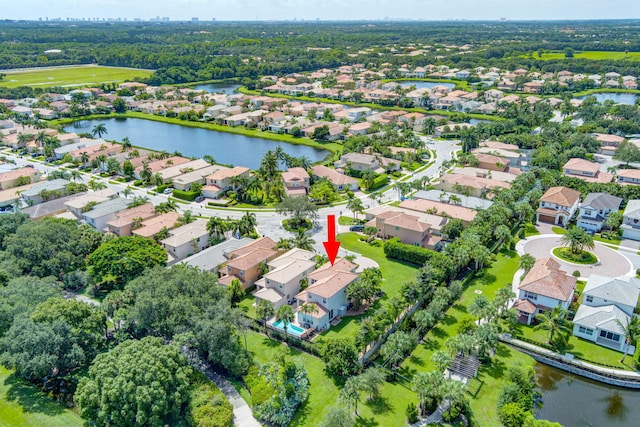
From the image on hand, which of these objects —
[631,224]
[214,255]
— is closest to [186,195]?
[214,255]

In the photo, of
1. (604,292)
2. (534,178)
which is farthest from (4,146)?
(604,292)

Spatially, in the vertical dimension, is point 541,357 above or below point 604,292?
below

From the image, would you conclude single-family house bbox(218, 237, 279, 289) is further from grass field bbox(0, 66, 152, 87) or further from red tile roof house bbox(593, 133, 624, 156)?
grass field bbox(0, 66, 152, 87)

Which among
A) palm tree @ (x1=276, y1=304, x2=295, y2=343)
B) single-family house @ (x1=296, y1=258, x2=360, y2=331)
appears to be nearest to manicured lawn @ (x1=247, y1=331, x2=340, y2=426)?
palm tree @ (x1=276, y1=304, x2=295, y2=343)

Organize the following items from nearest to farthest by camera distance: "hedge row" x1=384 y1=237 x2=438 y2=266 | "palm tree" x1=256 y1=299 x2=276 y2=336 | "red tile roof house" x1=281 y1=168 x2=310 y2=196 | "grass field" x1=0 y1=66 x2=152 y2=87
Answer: "palm tree" x1=256 y1=299 x2=276 y2=336, "hedge row" x1=384 y1=237 x2=438 y2=266, "red tile roof house" x1=281 y1=168 x2=310 y2=196, "grass field" x1=0 y1=66 x2=152 y2=87

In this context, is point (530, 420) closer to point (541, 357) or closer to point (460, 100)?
point (541, 357)

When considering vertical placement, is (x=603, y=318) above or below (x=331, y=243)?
above

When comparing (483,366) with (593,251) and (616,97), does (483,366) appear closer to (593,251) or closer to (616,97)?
(593,251)
